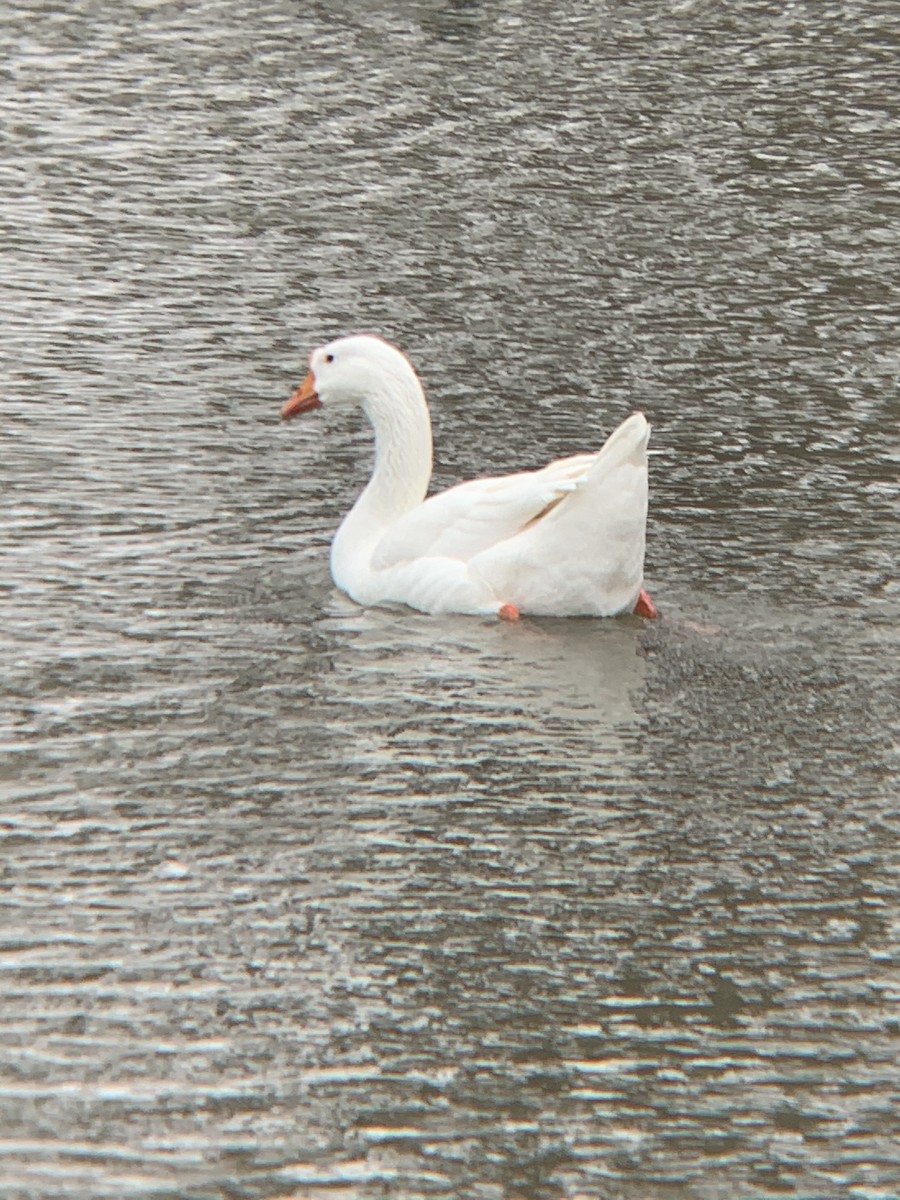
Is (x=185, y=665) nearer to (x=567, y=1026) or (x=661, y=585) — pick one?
(x=661, y=585)

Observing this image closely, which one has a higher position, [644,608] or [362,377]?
[362,377]

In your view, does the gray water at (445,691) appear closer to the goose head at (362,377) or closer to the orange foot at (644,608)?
the orange foot at (644,608)

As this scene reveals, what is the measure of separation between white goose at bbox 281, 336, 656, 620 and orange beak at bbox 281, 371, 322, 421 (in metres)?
0.12

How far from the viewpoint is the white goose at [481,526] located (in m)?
11.4

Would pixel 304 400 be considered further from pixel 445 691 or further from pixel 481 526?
pixel 445 691

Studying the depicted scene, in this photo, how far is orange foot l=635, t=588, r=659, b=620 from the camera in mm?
11805

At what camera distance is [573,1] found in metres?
29.0

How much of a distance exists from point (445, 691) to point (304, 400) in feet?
9.15

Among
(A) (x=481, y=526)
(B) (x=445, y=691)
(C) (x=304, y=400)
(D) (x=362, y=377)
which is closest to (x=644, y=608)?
(A) (x=481, y=526)

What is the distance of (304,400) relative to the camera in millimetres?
12938

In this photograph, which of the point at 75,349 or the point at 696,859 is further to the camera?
the point at 75,349

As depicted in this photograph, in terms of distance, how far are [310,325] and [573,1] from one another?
1385 cm

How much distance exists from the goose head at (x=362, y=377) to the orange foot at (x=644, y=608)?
1770mm

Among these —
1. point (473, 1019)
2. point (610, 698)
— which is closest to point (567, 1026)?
point (473, 1019)
